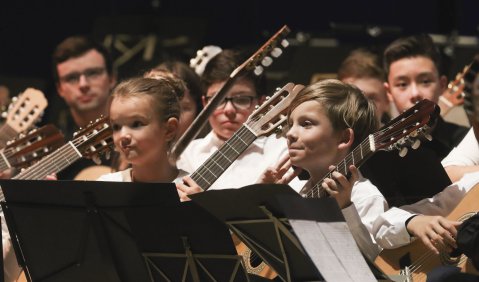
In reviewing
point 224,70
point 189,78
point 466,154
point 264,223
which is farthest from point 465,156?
point 189,78

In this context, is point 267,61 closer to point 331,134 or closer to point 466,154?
point 331,134

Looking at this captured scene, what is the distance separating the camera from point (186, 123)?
525cm

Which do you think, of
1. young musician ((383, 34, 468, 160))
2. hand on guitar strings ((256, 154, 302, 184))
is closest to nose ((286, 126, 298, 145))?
hand on guitar strings ((256, 154, 302, 184))

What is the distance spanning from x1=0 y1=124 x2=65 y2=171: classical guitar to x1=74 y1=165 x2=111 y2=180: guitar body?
325 mm

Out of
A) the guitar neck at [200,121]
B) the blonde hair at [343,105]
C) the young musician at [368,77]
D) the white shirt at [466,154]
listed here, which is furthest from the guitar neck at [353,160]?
the young musician at [368,77]

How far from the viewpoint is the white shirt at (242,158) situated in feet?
16.1

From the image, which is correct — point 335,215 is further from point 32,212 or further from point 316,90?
point 32,212

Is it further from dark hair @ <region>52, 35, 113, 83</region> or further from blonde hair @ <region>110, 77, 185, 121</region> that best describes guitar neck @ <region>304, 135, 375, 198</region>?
dark hair @ <region>52, 35, 113, 83</region>

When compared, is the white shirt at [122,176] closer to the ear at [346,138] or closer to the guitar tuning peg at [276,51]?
the guitar tuning peg at [276,51]

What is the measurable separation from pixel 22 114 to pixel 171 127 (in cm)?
114

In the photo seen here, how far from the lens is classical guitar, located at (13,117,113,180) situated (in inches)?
188

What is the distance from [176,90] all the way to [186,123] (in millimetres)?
340

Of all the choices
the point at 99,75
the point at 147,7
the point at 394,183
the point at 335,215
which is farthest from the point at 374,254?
the point at 147,7

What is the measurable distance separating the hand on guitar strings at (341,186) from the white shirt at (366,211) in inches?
1.7
